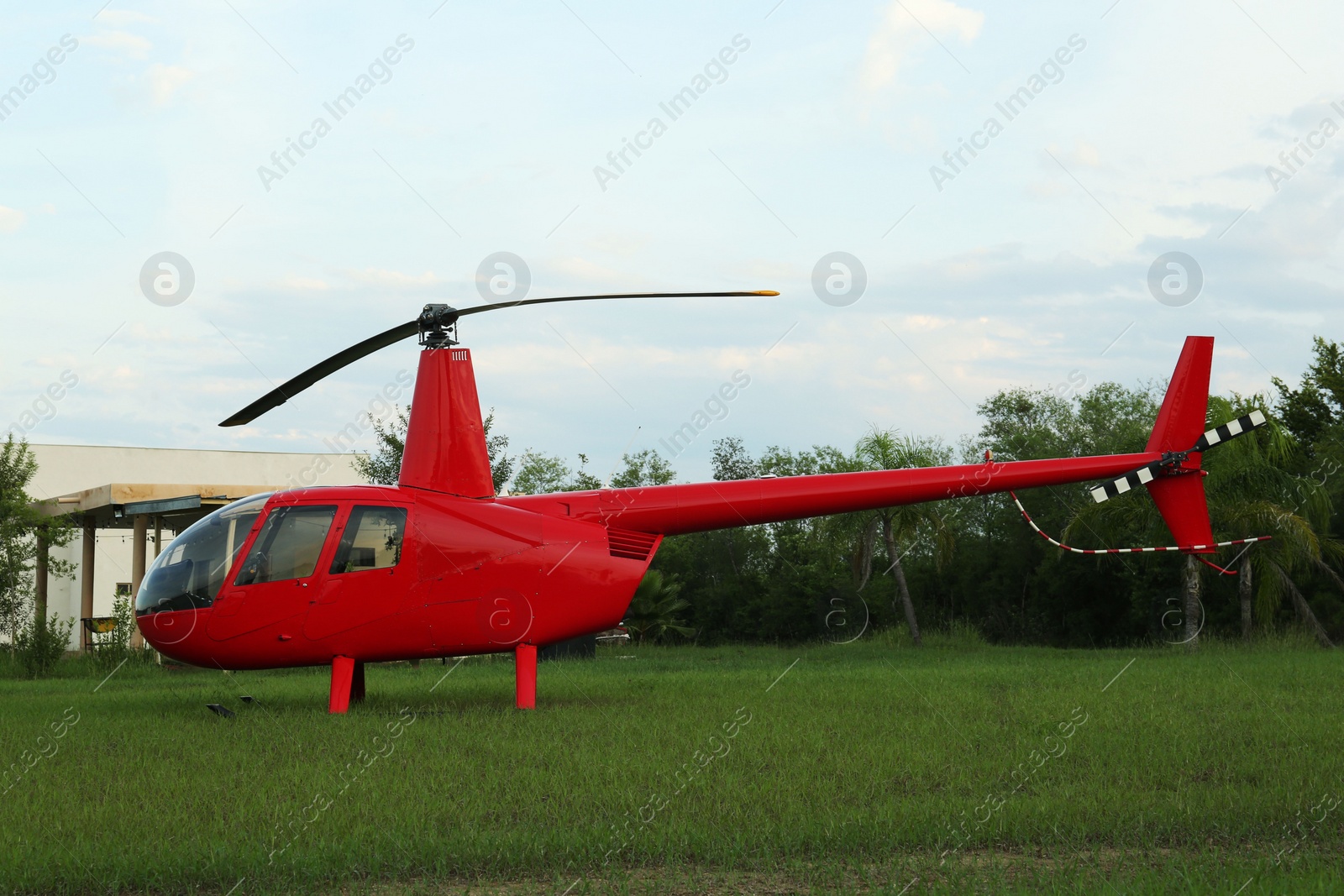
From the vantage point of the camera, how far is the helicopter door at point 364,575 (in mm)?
11328

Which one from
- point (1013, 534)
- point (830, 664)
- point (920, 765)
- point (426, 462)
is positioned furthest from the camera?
point (1013, 534)

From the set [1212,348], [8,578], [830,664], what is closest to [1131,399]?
[830,664]

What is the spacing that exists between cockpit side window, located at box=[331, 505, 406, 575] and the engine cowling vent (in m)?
2.35

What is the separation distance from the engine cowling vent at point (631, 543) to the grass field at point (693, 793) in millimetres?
1657

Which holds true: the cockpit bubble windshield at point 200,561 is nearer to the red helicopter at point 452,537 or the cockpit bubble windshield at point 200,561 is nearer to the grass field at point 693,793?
the red helicopter at point 452,537

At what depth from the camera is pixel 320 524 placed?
37.4 feet

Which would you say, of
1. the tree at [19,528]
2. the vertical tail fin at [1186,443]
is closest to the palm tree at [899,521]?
the vertical tail fin at [1186,443]

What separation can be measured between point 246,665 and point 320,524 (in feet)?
5.24

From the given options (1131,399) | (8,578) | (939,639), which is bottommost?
(939,639)

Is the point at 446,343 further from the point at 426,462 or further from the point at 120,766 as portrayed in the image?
the point at 120,766

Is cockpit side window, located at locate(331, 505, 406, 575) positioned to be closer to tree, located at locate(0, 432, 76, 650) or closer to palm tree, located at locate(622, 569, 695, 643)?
tree, located at locate(0, 432, 76, 650)

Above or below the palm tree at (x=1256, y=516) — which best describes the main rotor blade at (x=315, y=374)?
above

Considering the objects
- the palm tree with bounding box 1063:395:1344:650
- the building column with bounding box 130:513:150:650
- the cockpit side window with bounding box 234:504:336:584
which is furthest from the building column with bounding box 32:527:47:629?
the palm tree with bounding box 1063:395:1344:650

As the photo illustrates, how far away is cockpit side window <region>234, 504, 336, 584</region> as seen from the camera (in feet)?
36.9
